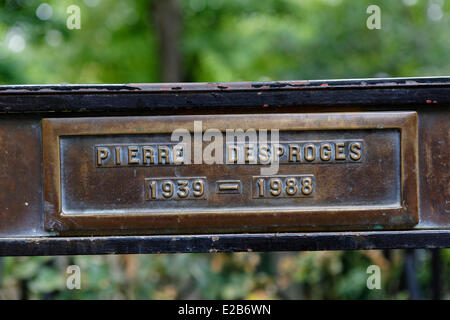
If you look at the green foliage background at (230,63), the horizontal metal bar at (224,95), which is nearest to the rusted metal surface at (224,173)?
the horizontal metal bar at (224,95)

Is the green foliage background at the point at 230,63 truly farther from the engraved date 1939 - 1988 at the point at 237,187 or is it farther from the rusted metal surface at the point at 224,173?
the engraved date 1939 - 1988 at the point at 237,187

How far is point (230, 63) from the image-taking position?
7.70 m

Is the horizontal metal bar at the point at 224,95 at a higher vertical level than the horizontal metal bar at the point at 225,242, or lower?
higher

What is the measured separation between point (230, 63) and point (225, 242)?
6.11 metres

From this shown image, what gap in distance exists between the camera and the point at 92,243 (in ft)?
6.41

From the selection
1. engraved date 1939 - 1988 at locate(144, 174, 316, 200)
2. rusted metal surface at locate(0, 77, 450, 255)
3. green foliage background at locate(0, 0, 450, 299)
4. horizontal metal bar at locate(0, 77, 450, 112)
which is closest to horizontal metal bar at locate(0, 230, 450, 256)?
rusted metal surface at locate(0, 77, 450, 255)

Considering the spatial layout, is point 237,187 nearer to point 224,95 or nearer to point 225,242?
point 225,242

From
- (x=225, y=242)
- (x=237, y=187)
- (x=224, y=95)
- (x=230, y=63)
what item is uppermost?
(x=230, y=63)

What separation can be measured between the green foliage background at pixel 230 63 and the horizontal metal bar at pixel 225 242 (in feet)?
4.95

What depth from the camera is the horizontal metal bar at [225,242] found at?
1.95m

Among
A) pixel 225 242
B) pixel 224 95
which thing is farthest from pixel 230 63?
pixel 225 242

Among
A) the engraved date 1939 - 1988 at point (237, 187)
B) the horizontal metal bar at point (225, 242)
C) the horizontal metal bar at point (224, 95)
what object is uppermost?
the horizontal metal bar at point (224, 95)

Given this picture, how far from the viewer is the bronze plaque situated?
192 cm
